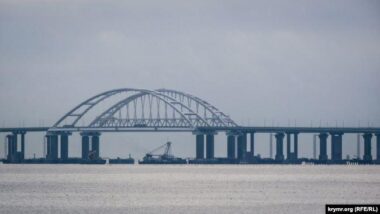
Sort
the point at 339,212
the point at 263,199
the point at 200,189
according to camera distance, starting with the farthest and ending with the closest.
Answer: the point at 200,189
the point at 263,199
the point at 339,212

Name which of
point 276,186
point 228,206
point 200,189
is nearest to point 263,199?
point 228,206

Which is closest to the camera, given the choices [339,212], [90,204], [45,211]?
[339,212]

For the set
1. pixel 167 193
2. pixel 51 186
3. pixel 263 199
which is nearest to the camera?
pixel 263 199

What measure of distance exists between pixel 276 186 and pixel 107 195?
28588mm

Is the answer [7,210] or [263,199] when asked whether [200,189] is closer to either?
[263,199]

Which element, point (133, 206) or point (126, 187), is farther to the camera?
point (126, 187)

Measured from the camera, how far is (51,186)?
137m

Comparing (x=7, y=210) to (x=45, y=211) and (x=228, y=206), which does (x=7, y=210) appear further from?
(x=228, y=206)

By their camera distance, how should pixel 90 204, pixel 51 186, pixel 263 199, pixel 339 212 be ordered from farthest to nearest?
pixel 51 186
pixel 263 199
pixel 90 204
pixel 339 212

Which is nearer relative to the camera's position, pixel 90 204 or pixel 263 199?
pixel 90 204

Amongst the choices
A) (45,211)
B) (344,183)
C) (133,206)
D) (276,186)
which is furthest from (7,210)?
(344,183)

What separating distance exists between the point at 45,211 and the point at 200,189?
3610cm

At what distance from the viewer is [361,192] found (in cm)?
12038

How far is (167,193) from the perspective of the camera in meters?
119
